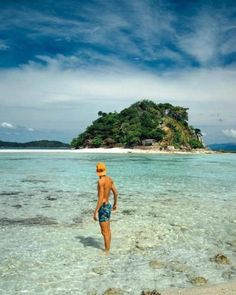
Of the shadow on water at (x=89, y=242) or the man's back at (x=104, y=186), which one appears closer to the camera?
the man's back at (x=104, y=186)

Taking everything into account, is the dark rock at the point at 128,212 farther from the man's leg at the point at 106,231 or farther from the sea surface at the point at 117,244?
the man's leg at the point at 106,231

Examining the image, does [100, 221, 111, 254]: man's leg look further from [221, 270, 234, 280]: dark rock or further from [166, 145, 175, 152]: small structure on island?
[166, 145, 175, 152]: small structure on island

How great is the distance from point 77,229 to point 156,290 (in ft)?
16.4

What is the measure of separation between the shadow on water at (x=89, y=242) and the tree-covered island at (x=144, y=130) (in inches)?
3477

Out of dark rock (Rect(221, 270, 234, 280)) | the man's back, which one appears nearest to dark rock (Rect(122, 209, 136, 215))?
the man's back

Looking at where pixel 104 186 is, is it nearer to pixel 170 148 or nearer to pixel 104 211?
pixel 104 211

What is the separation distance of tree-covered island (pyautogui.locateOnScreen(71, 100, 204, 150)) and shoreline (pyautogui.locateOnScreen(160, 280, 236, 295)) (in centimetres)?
9157

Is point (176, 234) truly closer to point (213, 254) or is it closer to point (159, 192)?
point (213, 254)

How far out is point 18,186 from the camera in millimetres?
21094

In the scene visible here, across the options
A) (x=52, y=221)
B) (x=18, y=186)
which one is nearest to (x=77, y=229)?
(x=52, y=221)

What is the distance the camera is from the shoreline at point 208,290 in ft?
20.0

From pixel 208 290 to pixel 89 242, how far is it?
4194 millimetres

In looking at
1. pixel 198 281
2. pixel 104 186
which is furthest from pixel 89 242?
pixel 198 281

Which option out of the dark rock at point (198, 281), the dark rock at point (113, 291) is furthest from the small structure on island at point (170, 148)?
the dark rock at point (113, 291)
